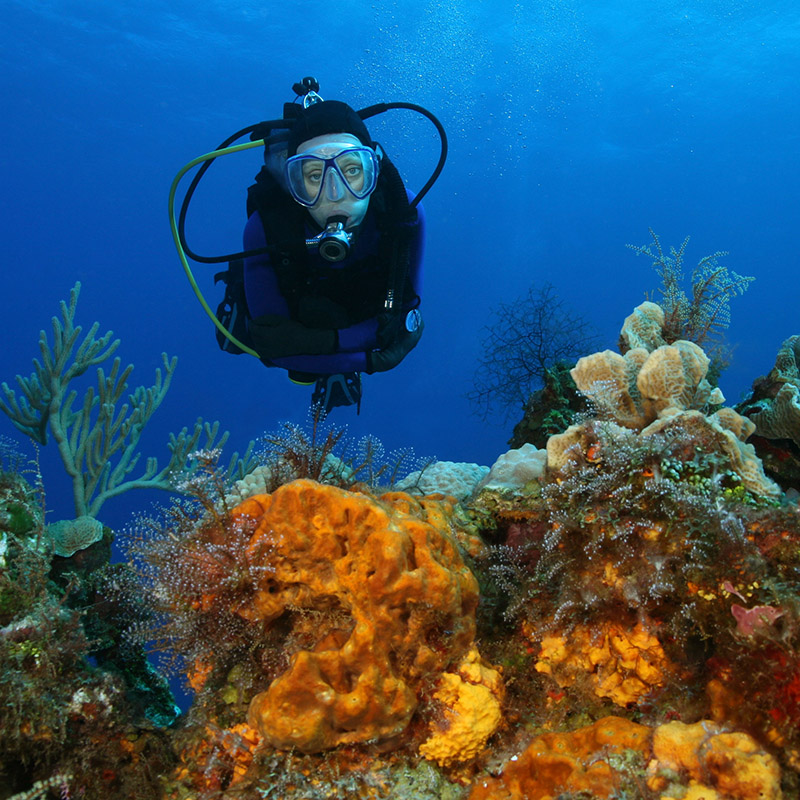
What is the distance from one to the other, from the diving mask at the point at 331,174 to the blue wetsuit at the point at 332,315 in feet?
1.56

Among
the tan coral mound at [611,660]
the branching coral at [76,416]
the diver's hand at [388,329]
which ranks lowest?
the tan coral mound at [611,660]

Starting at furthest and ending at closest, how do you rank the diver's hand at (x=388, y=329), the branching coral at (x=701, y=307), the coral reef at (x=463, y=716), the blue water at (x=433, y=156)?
the blue water at (x=433, y=156) < the diver's hand at (x=388, y=329) < the branching coral at (x=701, y=307) < the coral reef at (x=463, y=716)

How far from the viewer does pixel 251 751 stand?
2131 millimetres

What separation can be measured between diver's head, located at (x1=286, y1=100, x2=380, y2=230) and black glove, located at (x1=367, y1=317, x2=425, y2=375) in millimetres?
1420

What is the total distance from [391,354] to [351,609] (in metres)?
4.11

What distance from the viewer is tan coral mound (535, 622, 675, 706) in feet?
6.93

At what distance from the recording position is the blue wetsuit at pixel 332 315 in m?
5.61

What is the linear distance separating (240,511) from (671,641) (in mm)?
1954

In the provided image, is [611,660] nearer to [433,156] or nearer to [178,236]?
[178,236]

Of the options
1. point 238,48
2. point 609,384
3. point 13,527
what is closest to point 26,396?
point 13,527

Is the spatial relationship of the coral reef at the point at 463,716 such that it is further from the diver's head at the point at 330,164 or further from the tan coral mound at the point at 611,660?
the diver's head at the point at 330,164

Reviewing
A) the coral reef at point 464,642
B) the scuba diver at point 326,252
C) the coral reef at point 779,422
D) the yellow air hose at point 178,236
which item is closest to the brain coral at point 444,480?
the coral reef at point 464,642

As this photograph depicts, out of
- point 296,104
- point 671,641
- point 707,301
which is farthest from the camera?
point 296,104

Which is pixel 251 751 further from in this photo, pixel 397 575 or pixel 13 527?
pixel 13 527
